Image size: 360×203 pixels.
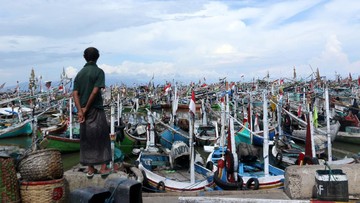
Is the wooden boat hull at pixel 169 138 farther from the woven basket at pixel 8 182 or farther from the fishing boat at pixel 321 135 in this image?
the woven basket at pixel 8 182

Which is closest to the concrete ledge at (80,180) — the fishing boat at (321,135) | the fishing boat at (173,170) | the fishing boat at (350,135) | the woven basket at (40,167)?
the woven basket at (40,167)

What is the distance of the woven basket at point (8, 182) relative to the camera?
489 cm

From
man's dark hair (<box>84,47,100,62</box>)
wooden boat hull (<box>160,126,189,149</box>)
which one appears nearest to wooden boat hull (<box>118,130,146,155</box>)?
wooden boat hull (<box>160,126,189,149</box>)

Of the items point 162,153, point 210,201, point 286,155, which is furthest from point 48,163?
point 286,155

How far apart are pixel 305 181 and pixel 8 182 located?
175 inches

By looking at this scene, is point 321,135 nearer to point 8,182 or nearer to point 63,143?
point 63,143

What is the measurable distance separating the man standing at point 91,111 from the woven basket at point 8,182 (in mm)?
1113

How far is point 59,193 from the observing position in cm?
523

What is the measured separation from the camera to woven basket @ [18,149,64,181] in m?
5.18

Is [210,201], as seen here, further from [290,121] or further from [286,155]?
[290,121]

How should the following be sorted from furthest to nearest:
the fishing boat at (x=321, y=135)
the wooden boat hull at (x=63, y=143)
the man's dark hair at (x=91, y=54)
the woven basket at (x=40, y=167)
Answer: the wooden boat hull at (x=63, y=143), the fishing boat at (x=321, y=135), the man's dark hair at (x=91, y=54), the woven basket at (x=40, y=167)

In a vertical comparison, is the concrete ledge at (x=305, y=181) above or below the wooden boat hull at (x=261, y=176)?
above

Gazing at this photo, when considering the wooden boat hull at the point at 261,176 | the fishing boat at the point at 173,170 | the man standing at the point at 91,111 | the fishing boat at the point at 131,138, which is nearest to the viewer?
the man standing at the point at 91,111

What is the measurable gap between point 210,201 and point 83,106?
7.80 feet
